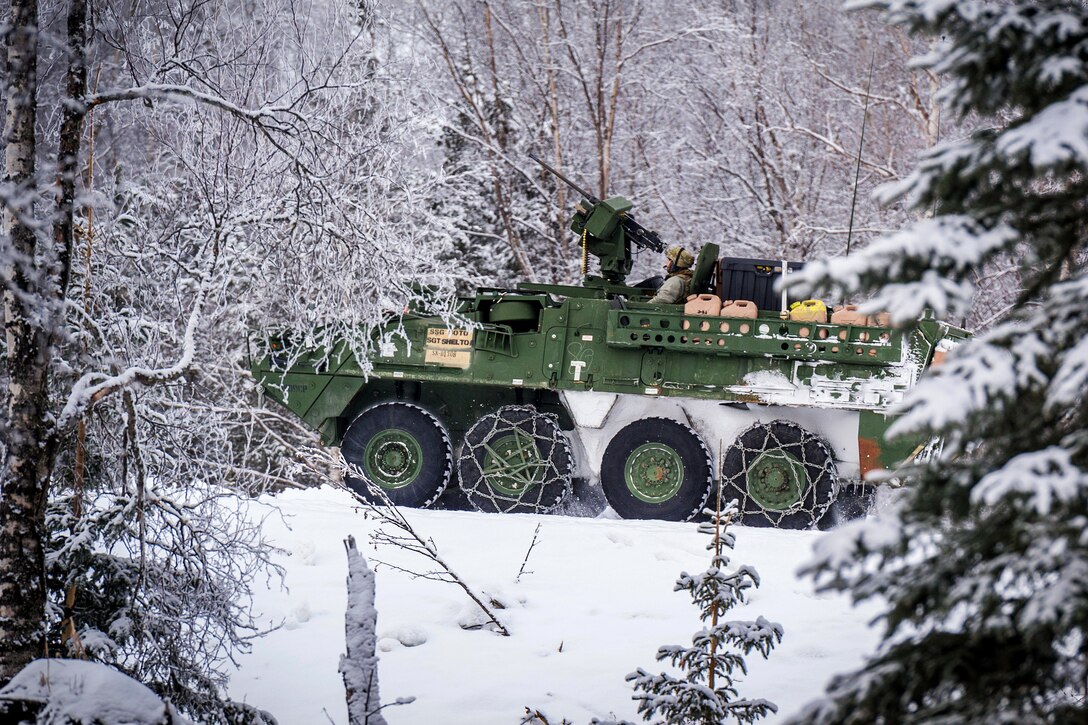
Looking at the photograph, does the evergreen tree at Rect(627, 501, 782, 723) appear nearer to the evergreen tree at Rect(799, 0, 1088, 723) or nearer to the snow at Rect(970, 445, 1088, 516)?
the evergreen tree at Rect(799, 0, 1088, 723)

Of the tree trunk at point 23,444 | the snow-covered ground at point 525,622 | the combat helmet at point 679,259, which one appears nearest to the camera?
the tree trunk at point 23,444

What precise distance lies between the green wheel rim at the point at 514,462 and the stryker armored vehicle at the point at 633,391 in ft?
0.05

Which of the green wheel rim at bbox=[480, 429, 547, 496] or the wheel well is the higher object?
the wheel well

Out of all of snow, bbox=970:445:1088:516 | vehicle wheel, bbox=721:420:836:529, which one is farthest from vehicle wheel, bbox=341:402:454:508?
snow, bbox=970:445:1088:516

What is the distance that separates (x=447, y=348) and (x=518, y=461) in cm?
132

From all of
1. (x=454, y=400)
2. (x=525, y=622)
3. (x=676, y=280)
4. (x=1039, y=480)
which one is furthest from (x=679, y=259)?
(x=1039, y=480)

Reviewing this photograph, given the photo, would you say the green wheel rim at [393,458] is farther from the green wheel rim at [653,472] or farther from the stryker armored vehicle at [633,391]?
the green wheel rim at [653,472]

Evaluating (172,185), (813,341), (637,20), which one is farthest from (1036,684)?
(637,20)

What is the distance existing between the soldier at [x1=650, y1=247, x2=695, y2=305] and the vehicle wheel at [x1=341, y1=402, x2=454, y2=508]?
2.61 meters

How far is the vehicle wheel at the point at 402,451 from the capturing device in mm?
11305

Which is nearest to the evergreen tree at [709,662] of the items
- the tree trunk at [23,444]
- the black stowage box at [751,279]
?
the tree trunk at [23,444]

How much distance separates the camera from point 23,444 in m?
4.71

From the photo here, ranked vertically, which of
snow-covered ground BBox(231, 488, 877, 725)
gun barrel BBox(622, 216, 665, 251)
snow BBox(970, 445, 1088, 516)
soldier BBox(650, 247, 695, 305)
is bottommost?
snow-covered ground BBox(231, 488, 877, 725)

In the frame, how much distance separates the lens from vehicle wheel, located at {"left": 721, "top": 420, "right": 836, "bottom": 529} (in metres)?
10.6
